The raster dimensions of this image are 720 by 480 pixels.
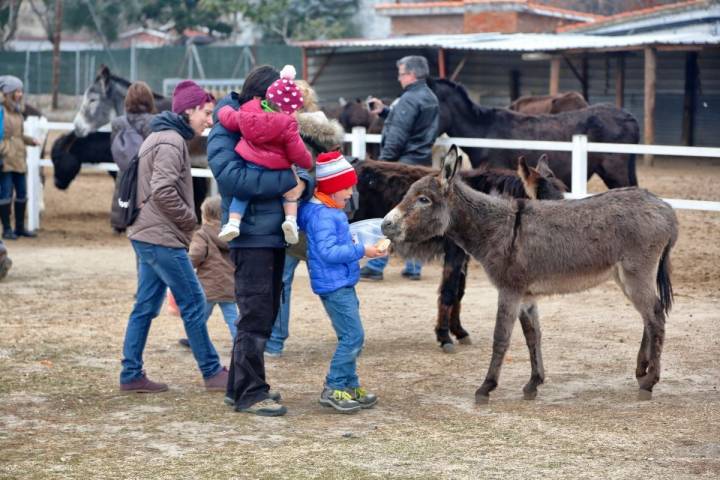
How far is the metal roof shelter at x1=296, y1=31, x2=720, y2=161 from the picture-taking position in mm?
22172

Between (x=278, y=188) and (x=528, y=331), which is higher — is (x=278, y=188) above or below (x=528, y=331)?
above

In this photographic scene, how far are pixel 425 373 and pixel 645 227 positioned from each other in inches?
71.8

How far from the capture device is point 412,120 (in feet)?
35.3

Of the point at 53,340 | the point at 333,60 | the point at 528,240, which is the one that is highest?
the point at 333,60

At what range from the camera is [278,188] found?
6.05 m

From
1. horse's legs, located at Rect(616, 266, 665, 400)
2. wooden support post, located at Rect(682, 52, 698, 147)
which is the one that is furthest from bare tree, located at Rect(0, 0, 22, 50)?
horse's legs, located at Rect(616, 266, 665, 400)

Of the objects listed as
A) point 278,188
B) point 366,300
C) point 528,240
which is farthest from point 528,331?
point 366,300

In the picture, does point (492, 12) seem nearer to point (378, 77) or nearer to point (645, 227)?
point (378, 77)

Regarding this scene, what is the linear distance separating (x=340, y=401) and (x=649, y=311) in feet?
6.25

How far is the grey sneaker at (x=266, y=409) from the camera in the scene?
6.31 meters

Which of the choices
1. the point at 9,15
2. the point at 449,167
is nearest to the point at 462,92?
the point at 449,167

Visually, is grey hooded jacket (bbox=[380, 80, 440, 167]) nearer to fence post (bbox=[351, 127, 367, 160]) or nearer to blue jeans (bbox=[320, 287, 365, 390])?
fence post (bbox=[351, 127, 367, 160])

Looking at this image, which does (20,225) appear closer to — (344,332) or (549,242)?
(344,332)

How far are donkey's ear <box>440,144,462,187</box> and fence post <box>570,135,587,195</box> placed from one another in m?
4.90
